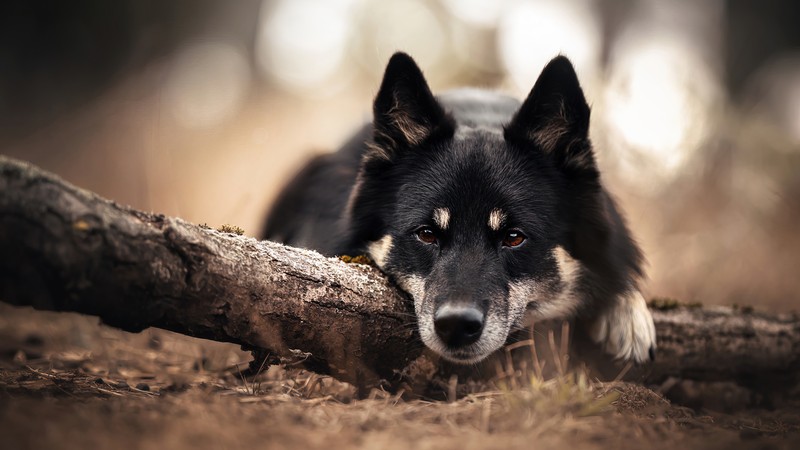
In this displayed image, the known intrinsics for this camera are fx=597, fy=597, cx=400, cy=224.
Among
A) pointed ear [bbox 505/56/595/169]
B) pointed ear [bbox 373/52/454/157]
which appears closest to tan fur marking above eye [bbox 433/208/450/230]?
pointed ear [bbox 373/52/454/157]

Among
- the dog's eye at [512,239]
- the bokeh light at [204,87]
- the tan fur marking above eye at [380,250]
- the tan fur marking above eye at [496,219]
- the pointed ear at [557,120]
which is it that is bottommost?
the tan fur marking above eye at [380,250]

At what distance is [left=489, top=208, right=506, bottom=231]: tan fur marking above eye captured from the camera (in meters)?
3.29

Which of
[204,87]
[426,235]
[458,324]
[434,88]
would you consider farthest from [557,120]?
[204,87]

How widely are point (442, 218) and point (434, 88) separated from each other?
7.33m

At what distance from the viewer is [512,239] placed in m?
3.33

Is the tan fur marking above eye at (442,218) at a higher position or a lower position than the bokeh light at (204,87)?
lower

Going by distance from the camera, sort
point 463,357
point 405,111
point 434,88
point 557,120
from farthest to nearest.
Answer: point 434,88 < point 405,111 < point 557,120 < point 463,357

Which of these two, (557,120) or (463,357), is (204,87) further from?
(463,357)

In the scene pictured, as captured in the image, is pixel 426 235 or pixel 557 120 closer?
pixel 426 235

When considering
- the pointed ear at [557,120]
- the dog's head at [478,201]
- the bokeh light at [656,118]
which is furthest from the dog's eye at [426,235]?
the bokeh light at [656,118]

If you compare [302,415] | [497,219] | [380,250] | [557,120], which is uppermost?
[557,120]

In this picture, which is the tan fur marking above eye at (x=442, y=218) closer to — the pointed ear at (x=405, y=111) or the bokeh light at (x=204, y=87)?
the pointed ear at (x=405, y=111)

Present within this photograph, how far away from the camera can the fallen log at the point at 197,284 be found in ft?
6.85

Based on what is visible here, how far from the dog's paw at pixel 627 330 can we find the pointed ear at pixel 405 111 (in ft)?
4.96
